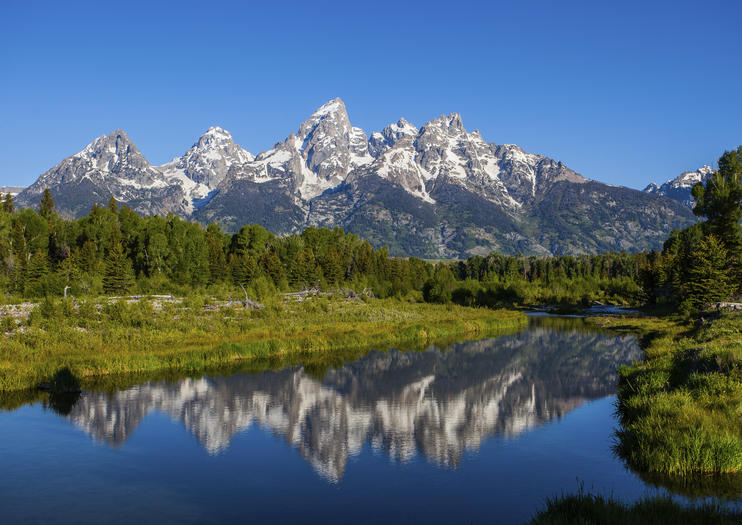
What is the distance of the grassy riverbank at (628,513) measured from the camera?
1448cm

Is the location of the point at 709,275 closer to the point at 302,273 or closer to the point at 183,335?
the point at 183,335

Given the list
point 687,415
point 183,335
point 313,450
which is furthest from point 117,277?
point 687,415

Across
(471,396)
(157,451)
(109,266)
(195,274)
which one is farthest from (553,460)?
(195,274)

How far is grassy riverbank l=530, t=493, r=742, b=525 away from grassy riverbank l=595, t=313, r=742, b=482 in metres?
4.01

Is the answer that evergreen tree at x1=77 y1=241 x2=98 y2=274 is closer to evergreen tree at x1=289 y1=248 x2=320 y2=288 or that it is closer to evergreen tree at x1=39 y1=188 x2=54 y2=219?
evergreen tree at x1=39 y1=188 x2=54 y2=219

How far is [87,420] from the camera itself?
94.9 ft

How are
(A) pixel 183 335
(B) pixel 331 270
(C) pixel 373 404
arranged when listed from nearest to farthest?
(C) pixel 373 404 → (A) pixel 183 335 → (B) pixel 331 270

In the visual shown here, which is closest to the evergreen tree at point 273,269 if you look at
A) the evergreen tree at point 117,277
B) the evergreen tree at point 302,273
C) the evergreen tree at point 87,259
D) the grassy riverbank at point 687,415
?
the evergreen tree at point 302,273

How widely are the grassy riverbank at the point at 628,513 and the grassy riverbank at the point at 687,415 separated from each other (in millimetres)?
4006

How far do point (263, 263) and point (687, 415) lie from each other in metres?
95.1

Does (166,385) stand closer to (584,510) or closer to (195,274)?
(584,510)

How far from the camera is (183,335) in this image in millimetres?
50688

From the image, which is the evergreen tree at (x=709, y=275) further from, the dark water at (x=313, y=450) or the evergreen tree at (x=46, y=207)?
Result: the evergreen tree at (x=46, y=207)

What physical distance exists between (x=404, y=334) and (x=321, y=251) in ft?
248
